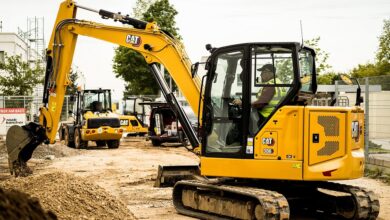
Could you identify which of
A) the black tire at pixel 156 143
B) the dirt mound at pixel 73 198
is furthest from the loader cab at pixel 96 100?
the dirt mound at pixel 73 198

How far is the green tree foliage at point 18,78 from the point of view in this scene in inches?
1875

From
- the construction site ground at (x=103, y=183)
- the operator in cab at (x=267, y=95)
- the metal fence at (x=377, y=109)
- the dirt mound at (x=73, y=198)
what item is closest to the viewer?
the dirt mound at (x=73, y=198)

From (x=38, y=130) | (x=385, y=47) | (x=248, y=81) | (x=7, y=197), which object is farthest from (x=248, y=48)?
(x=385, y=47)

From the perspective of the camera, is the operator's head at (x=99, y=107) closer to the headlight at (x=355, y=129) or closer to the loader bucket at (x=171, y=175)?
the loader bucket at (x=171, y=175)

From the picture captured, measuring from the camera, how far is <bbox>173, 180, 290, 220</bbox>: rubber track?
8.48m

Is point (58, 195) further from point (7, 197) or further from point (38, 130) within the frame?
point (38, 130)

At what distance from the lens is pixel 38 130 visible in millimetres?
14594

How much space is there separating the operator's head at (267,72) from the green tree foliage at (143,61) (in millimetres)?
41814

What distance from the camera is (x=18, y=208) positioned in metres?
4.73

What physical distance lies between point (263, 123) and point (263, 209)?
1303 mm

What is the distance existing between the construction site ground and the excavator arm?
0.86 meters

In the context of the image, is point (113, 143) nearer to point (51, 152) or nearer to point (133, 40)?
point (51, 152)

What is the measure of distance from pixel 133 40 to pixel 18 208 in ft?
30.6

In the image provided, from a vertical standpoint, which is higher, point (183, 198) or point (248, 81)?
point (248, 81)
